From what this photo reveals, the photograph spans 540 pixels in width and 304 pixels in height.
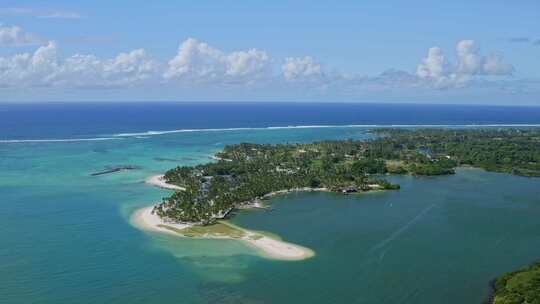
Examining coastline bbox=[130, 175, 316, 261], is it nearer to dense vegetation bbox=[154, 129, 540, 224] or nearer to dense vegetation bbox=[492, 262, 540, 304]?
dense vegetation bbox=[154, 129, 540, 224]

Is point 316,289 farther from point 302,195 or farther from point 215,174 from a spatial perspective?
point 215,174

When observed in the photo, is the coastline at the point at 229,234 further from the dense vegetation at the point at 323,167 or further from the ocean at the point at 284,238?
the dense vegetation at the point at 323,167

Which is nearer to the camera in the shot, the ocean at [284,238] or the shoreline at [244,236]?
the ocean at [284,238]

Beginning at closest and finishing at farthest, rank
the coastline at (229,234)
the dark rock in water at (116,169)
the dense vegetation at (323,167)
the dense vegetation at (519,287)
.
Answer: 1. the dense vegetation at (519,287)
2. the coastline at (229,234)
3. the dense vegetation at (323,167)
4. the dark rock in water at (116,169)

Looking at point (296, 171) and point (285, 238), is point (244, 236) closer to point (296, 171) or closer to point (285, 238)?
point (285, 238)

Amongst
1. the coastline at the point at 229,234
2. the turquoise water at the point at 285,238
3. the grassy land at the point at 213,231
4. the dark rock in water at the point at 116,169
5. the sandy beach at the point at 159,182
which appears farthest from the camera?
the dark rock in water at the point at 116,169

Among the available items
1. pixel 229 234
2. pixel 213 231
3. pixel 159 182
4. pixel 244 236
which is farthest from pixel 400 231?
pixel 159 182

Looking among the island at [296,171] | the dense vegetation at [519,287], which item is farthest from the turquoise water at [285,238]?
the island at [296,171]
